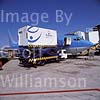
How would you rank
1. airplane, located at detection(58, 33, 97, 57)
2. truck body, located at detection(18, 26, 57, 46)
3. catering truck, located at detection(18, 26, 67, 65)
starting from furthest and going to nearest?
1. airplane, located at detection(58, 33, 97, 57)
2. catering truck, located at detection(18, 26, 67, 65)
3. truck body, located at detection(18, 26, 57, 46)

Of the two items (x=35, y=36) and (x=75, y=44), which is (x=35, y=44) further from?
(x=75, y=44)

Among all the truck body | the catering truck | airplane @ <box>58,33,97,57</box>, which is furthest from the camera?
airplane @ <box>58,33,97,57</box>

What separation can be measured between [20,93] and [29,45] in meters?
6.80

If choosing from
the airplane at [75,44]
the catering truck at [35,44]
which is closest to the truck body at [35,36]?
the catering truck at [35,44]

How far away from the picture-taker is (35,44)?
505 inches

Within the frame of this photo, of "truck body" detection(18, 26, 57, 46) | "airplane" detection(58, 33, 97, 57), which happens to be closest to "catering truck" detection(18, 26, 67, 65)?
"truck body" detection(18, 26, 57, 46)

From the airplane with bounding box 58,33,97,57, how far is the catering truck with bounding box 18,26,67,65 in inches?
83.7

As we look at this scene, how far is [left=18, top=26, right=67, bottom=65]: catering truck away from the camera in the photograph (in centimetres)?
1252

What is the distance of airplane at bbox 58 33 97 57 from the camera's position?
1670cm

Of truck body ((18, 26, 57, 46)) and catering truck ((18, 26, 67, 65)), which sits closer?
truck body ((18, 26, 57, 46))

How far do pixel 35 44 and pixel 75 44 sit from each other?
5262mm

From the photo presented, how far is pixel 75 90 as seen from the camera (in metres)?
5.91

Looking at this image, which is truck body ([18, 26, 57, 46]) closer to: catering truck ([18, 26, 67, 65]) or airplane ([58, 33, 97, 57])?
catering truck ([18, 26, 67, 65])

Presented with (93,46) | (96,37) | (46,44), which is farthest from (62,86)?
(96,37)
